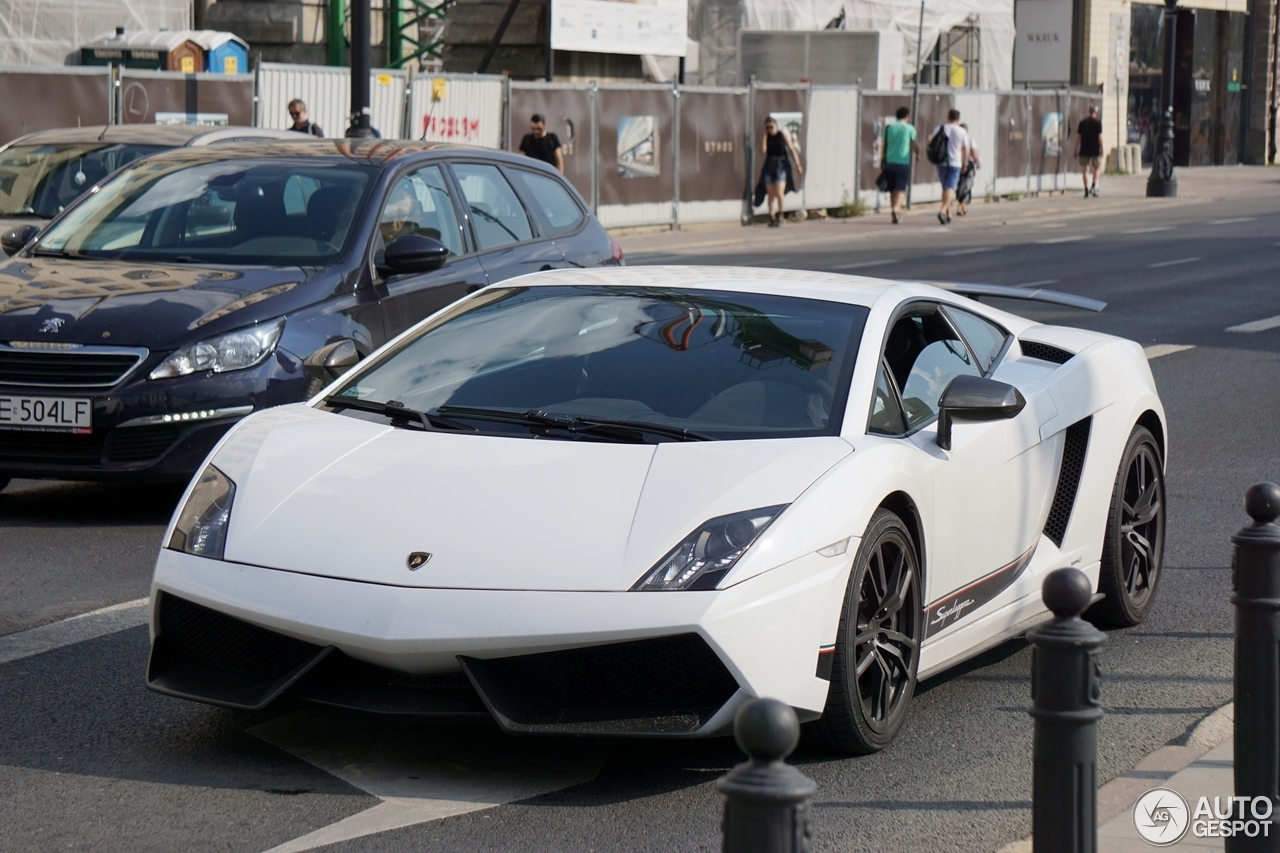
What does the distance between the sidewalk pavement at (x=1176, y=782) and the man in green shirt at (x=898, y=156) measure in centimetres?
2551

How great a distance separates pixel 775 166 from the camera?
28.6m

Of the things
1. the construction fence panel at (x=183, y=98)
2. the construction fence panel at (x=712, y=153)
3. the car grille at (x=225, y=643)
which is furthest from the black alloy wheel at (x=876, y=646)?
the construction fence panel at (x=712, y=153)

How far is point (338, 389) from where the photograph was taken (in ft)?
17.9

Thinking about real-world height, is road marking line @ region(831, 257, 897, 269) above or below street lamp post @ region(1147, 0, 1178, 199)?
below

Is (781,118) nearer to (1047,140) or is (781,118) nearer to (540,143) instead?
(540,143)

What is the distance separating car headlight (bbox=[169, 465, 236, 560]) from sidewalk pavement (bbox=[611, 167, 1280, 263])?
17.3m

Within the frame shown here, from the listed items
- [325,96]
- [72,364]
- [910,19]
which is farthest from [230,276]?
[910,19]

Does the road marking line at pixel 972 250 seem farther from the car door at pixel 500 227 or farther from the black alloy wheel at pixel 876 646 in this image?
the black alloy wheel at pixel 876 646

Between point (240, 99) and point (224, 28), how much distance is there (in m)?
17.6

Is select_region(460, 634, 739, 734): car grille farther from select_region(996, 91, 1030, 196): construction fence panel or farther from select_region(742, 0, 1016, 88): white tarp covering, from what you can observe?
select_region(742, 0, 1016, 88): white tarp covering

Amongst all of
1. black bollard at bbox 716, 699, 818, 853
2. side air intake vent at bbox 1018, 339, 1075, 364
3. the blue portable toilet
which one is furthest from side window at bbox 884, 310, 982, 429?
the blue portable toilet

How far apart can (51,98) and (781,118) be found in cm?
1310

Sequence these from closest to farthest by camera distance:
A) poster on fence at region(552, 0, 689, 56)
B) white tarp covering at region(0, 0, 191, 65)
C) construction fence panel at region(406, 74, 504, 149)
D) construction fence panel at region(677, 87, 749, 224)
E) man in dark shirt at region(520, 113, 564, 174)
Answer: man in dark shirt at region(520, 113, 564, 174), construction fence panel at region(406, 74, 504, 149), construction fence panel at region(677, 87, 749, 224), white tarp covering at region(0, 0, 191, 65), poster on fence at region(552, 0, 689, 56)

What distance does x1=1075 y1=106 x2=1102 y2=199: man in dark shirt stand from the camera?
37.8 meters
